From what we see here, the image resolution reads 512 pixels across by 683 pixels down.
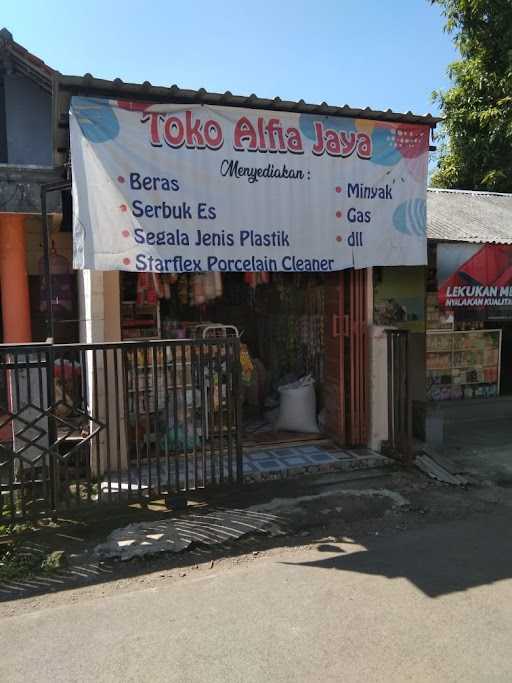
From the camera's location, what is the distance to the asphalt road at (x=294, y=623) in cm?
286

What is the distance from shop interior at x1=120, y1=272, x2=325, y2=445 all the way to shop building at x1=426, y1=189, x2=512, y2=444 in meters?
1.81

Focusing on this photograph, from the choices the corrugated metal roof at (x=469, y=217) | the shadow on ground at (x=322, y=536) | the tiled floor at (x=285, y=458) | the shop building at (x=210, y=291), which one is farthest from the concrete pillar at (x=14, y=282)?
the corrugated metal roof at (x=469, y=217)

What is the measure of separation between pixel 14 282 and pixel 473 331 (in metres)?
7.73

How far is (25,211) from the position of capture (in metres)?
7.45

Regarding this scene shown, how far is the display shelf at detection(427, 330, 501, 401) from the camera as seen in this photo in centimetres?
938

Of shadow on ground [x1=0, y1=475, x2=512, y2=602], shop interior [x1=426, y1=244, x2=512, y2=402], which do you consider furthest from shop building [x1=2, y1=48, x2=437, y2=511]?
shop interior [x1=426, y1=244, x2=512, y2=402]

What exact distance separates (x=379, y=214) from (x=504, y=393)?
17.9ft

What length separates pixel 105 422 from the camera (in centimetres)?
515

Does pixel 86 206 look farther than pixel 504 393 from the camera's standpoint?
No

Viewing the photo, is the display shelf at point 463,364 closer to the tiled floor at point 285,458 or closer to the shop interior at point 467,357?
the shop interior at point 467,357

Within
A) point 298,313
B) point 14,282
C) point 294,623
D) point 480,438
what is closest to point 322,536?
point 294,623

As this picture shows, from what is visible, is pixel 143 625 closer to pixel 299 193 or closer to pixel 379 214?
pixel 299 193

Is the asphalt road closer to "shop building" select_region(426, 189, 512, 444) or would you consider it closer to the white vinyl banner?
the white vinyl banner

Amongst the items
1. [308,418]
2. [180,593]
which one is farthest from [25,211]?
[180,593]
